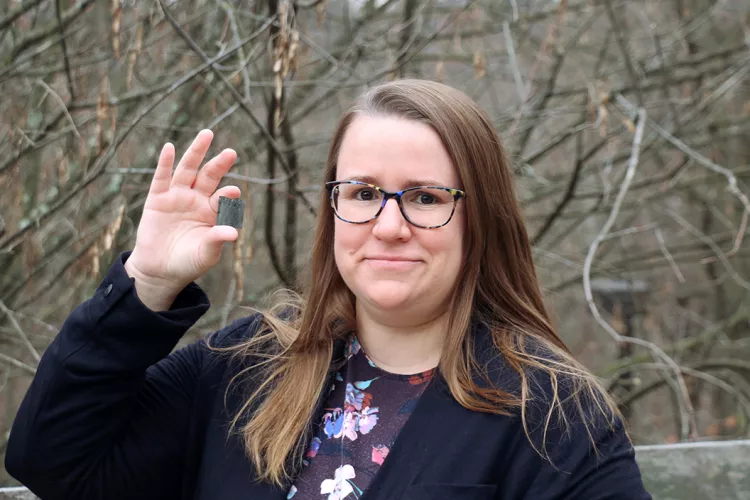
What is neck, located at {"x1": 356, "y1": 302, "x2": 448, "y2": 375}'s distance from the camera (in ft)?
5.64

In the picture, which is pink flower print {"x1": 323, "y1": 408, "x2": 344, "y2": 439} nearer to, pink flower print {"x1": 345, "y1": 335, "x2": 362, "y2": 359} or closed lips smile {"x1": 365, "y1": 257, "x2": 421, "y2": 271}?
pink flower print {"x1": 345, "y1": 335, "x2": 362, "y2": 359}

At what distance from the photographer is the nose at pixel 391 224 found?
61.9 inches

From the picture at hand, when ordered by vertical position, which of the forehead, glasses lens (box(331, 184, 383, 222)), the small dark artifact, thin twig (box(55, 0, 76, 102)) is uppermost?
thin twig (box(55, 0, 76, 102))

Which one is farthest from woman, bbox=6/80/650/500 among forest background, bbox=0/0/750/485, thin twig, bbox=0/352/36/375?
thin twig, bbox=0/352/36/375

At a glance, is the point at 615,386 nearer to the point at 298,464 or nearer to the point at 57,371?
the point at 298,464

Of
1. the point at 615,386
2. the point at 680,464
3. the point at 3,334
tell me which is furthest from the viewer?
the point at 615,386

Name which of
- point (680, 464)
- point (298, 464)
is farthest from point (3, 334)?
point (680, 464)

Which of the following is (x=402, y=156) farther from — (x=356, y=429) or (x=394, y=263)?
(x=356, y=429)

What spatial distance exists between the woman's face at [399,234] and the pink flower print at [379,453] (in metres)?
0.28

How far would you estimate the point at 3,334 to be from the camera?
3.17 m

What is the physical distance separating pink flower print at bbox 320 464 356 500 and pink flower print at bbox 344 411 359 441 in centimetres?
7

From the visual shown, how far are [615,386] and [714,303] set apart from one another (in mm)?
1990

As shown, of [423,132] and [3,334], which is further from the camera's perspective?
[3,334]

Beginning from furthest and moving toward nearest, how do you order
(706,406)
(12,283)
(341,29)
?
(706,406) → (341,29) → (12,283)
